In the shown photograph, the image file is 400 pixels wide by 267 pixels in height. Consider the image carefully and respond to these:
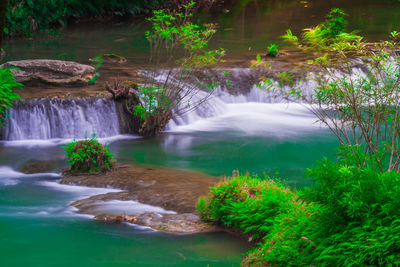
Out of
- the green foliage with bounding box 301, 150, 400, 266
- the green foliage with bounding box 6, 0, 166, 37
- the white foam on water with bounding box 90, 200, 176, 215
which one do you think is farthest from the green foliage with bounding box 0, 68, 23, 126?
the green foliage with bounding box 6, 0, 166, 37

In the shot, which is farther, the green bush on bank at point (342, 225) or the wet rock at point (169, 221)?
the wet rock at point (169, 221)

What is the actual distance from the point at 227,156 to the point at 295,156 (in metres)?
1.40

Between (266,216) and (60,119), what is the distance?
7144 mm

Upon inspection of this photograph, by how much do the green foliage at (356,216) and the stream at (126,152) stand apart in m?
1.96

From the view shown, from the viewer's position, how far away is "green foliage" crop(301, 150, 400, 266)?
480cm

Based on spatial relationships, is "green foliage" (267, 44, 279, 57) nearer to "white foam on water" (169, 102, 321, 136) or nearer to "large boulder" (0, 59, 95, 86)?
"white foam on water" (169, 102, 321, 136)

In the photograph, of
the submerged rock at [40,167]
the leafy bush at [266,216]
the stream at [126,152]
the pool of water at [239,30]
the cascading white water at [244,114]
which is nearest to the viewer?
the leafy bush at [266,216]

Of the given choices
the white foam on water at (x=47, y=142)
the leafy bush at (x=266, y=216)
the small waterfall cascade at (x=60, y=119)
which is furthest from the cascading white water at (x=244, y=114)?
the leafy bush at (x=266, y=216)

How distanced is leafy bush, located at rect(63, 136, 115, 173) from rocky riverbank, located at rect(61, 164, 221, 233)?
150 mm

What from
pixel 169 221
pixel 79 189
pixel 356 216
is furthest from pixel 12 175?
pixel 356 216

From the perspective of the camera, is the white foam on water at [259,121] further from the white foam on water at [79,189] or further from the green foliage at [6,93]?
the white foam on water at [79,189]

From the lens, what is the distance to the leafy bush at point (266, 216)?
18.1 feet

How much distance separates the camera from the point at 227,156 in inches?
479

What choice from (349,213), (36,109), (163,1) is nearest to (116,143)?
(36,109)
